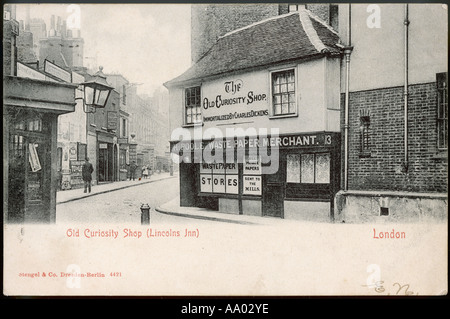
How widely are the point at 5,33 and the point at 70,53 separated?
2.06 feet

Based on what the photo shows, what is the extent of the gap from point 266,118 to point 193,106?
2.78ft

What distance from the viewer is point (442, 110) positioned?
380cm

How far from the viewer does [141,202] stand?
4098mm

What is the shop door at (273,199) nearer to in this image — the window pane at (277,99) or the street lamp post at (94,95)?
the window pane at (277,99)

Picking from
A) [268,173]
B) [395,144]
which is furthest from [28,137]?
[395,144]

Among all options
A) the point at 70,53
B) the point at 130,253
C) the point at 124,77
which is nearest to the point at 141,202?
the point at 130,253

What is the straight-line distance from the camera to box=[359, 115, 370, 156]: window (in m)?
3.98

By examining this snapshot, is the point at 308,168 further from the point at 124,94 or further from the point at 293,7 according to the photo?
the point at 124,94

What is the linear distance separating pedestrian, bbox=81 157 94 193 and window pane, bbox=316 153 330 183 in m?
2.44

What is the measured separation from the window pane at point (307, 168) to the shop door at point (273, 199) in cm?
26

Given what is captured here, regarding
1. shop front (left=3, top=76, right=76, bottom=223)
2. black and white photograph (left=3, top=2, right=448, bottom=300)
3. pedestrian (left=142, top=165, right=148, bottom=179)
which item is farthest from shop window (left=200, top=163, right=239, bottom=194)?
shop front (left=3, top=76, right=76, bottom=223)

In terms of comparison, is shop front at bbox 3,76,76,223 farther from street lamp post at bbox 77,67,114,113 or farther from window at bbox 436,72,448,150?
window at bbox 436,72,448,150

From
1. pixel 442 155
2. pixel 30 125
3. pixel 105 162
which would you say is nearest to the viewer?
pixel 442 155
